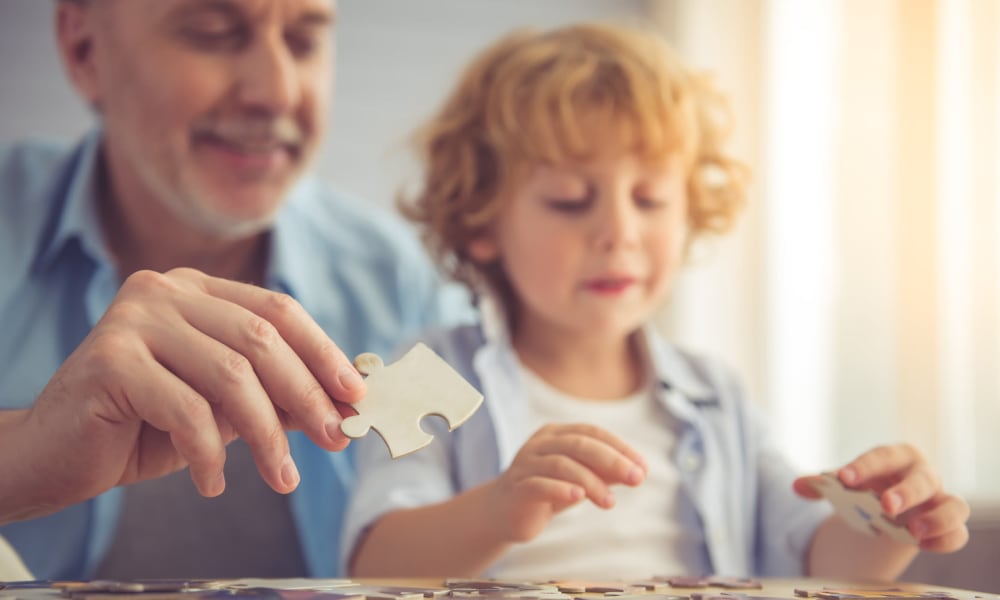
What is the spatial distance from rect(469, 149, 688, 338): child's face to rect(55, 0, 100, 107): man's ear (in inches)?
40.4

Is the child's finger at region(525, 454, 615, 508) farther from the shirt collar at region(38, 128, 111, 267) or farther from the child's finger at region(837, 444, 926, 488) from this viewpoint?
the shirt collar at region(38, 128, 111, 267)

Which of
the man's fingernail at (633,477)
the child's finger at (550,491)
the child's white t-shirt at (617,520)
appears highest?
the man's fingernail at (633,477)

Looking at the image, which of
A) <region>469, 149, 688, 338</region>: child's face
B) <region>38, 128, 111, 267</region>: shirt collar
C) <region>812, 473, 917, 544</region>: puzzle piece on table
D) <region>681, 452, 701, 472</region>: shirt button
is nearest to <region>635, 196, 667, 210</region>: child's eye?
Result: <region>469, 149, 688, 338</region>: child's face

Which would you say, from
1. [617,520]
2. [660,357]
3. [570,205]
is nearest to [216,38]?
[570,205]

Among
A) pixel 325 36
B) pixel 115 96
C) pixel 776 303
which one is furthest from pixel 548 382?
pixel 776 303

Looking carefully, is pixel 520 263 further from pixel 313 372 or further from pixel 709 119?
pixel 313 372

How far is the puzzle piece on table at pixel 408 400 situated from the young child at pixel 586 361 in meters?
0.33

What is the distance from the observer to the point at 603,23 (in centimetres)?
199

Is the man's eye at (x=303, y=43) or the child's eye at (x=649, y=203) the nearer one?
the child's eye at (x=649, y=203)

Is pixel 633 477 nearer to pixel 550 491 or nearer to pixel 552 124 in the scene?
pixel 550 491

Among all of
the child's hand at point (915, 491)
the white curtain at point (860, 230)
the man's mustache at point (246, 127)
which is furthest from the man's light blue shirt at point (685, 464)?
the white curtain at point (860, 230)

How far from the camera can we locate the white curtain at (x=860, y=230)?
334cm

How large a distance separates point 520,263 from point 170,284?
31.4 inches

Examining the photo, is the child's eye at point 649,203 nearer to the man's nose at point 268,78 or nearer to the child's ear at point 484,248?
the child's ear at point 484,248
